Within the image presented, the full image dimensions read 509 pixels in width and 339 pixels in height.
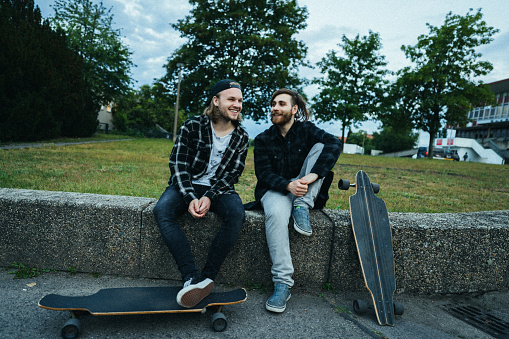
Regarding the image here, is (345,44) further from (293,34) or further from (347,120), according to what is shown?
(293,34)

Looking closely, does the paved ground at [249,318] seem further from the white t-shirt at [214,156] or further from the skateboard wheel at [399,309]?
the white t-shirt at [214,156]

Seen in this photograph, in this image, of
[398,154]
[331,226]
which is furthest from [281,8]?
[398,154]

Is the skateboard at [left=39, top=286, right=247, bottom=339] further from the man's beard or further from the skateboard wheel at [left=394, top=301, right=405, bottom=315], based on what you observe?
the man's beard

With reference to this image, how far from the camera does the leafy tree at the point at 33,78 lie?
43.5ft

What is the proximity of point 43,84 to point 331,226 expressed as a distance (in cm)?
1755

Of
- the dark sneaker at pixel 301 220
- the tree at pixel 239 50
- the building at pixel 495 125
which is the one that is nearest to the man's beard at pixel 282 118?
the dark sneaker at pixel 301 220

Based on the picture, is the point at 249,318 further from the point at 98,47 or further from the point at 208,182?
the point at 98,47

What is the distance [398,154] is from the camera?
63.4 m

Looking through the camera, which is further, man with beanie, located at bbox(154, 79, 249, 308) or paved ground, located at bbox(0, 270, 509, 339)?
man with beanie, located at bbox(154, 79, 249, 308)

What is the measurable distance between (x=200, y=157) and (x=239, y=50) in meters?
20.4

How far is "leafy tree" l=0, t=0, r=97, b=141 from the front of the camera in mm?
13266

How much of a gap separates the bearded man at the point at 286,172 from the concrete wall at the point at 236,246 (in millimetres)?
180

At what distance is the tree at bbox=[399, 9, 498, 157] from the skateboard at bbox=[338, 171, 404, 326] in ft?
84.7

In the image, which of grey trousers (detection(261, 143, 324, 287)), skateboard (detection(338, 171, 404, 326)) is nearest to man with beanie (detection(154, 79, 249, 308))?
grey trousers (detection(261, 143, 324, 287))
